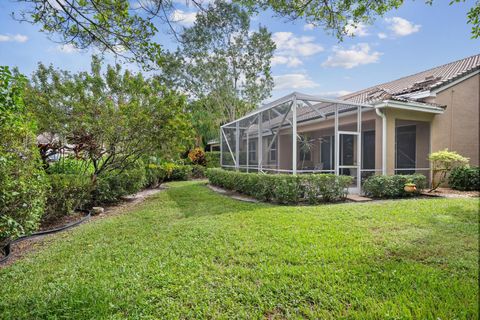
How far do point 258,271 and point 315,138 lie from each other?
849 cm

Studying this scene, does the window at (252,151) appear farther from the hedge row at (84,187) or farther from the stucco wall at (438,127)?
the hedge row at (84,187)

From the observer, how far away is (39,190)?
5.02 meters

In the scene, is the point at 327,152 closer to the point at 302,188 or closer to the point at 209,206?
the point at 302,188

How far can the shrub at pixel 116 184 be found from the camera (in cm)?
916

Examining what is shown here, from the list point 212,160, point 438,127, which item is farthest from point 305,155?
point 212,160

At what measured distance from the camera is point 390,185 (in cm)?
916

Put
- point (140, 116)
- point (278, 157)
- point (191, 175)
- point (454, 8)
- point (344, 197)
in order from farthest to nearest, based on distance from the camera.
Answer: point (191, 175), point (278, 157), point (344, 197), point (140, 116), point (454, 8)

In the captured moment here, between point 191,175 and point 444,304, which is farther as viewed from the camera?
point 191,175

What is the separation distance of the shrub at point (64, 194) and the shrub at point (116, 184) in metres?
0.97

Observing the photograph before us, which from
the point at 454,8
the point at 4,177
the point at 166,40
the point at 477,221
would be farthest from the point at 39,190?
the point at 454,8

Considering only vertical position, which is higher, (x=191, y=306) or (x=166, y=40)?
(x=166, y=40)

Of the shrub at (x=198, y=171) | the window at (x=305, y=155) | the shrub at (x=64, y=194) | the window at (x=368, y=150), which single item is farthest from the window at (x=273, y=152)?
the shrub at (x=198, y=171)

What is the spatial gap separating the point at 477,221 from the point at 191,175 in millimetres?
16381

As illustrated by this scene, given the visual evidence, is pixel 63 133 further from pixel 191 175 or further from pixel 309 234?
pixel 191 175
